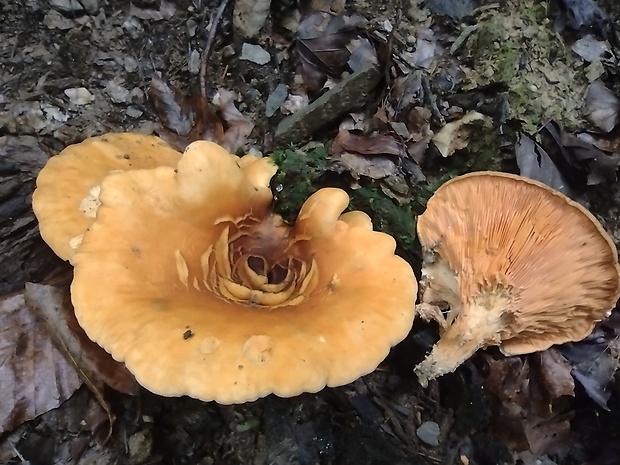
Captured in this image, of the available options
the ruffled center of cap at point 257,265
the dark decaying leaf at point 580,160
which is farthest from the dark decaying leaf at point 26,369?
the dark decaying leaf at point 580,160

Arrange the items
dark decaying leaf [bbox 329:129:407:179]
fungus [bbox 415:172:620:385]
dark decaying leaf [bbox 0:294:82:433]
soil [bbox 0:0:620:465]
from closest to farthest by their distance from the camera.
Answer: fungus [bbox 415:172:620:385], dark decaying leaf [bbox 0:294:82:433], soil [bbox 0:0:620:465], dark decaying leaf [bbox 329:129:407:179]

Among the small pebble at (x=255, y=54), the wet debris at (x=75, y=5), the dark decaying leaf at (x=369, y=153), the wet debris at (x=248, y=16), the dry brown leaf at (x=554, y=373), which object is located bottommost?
the dry brown leaf at (x=554, y=373)

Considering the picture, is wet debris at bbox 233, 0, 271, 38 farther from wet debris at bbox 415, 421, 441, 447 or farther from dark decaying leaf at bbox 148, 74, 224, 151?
wet debris at bbox 415, 421, 441, 447

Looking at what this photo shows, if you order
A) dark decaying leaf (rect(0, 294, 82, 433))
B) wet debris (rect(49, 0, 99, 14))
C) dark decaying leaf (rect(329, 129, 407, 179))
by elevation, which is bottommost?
dark decaying leaf (rect(0, 294, 82, 433))

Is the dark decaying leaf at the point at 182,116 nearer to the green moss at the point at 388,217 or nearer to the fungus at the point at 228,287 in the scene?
the fungus at the point at 228,287

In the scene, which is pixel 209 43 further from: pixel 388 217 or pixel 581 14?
pixel 581 14

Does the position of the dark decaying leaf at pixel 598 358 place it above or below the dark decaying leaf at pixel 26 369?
above

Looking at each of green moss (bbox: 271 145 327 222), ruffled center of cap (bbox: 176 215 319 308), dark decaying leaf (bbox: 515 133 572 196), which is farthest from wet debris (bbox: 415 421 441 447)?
dark decaying leaf (bbox: 515 133 572 196)

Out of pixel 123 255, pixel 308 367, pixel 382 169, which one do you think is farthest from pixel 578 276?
pixel 123 255
